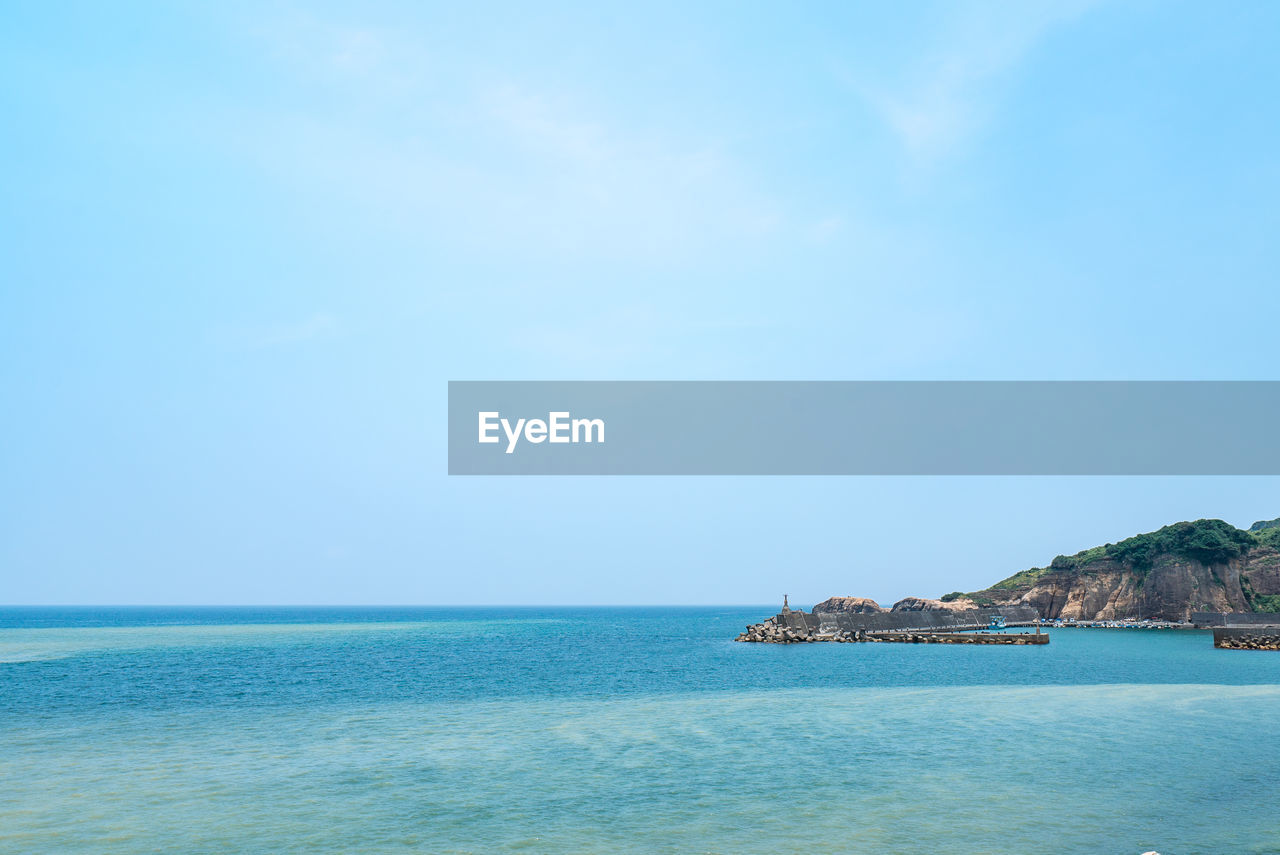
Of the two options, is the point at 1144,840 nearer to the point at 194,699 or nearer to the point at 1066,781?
the point at 1066,781

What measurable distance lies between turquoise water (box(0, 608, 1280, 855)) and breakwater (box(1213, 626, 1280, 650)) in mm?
34059

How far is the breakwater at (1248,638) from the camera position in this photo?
3784 inches

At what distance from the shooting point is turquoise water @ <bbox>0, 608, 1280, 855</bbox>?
24000 millimetres

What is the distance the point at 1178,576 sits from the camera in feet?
498

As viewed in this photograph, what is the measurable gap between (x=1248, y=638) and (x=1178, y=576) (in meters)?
60.4

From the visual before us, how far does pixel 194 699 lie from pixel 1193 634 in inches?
5436

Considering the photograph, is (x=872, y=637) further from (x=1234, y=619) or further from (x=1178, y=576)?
(x=1178, y=576)

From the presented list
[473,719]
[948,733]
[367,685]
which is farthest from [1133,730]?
[367,685]

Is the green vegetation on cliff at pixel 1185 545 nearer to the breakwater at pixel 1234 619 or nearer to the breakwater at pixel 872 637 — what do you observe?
the breakwater at pixel 1234 619

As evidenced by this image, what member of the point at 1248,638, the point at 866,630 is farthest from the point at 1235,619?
the point at 866,630

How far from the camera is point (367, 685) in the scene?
6375 cm

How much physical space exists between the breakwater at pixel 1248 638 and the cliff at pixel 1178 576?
4774cm

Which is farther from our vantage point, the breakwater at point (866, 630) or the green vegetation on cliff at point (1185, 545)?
the green vegetation on cliff at point (1185, 545)

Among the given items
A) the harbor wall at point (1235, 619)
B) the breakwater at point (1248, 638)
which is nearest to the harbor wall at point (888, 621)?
the harbor wall at point (1235, 619)
